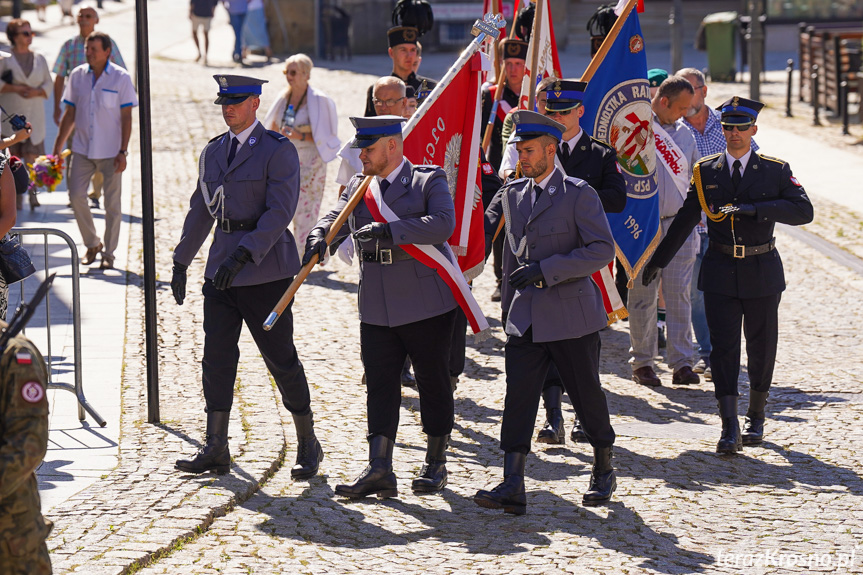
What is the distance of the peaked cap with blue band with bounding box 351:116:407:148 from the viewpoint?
6578 mm

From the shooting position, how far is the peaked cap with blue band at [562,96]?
294 inches

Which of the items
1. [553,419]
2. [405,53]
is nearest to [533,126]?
[553,419]

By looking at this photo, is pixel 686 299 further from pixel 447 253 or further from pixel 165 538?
pixel 165 538

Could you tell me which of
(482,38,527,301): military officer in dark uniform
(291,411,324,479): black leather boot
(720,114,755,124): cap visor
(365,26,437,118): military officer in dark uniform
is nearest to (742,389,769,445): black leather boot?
(720,114,755,124): cap visor

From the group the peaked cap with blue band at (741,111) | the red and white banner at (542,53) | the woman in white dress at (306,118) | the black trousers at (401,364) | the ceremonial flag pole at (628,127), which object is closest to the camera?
the black trousers at (401,364)

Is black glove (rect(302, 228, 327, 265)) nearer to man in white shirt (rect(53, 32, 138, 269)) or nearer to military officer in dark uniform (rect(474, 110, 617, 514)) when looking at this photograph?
military officer in dark uniform (rect(474, 110, 617, 514))

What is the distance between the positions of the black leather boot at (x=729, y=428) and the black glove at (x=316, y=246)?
100 inches

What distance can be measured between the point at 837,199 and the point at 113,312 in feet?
28.9

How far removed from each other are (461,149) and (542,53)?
54.4 inches

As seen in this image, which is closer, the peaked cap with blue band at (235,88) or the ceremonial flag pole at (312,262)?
the ceremonial flag pole at (312,262)

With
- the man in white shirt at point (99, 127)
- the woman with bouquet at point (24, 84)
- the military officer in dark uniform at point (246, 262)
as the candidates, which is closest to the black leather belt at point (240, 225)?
the military officer in dark uniform at point (246, 262)

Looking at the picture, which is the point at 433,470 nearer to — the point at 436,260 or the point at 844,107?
the point at 436,260

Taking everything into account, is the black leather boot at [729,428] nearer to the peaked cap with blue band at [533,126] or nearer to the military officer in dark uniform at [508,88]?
the peaked cap with blue band at [533,126]

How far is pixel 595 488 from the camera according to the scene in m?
6.62
